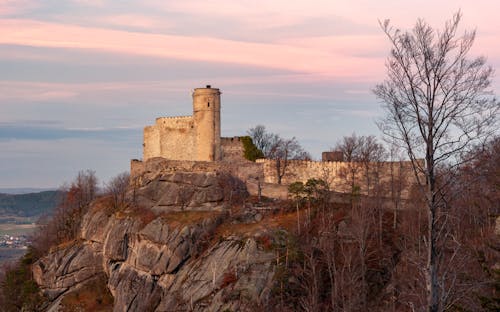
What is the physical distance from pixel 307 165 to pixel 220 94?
12520 millimetres

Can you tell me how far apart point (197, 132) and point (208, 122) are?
1.78 meters

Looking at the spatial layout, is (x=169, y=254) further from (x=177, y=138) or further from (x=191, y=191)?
(x=177, y=138)

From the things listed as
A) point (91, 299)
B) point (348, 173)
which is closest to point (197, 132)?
point (348, 173)

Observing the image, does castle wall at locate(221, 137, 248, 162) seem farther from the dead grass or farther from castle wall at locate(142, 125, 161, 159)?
the dead grass

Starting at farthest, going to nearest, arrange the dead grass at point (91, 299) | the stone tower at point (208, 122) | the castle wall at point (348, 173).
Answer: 1. the stone tower at point (208, 122)
2. the dead grass at point (91, 299)
3. the castle wall at point (348, 173)

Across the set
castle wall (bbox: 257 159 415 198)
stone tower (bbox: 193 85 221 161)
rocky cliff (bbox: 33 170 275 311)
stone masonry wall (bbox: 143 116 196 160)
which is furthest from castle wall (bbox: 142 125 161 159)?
castle wall (bbox: 257 159 415 198)

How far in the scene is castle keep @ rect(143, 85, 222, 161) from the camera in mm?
74250

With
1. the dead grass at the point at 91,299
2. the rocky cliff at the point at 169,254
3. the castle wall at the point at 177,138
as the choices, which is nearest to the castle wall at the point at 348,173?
the rocky cliff at the point at 169,254

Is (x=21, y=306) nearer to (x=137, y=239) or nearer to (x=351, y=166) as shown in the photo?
(x=137, y=239)

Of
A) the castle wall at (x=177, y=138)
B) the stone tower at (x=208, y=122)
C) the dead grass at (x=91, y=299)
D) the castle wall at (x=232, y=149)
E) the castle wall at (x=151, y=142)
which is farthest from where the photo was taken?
the castle wall at (x=151, y=142)

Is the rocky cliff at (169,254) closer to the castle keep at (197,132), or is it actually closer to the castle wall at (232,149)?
the castle keep at (197,132)

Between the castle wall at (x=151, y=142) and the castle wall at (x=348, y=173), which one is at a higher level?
the castle wall at (x=151, y=142)

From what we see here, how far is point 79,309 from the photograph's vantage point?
230 ft

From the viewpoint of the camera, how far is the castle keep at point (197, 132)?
2923 inches
